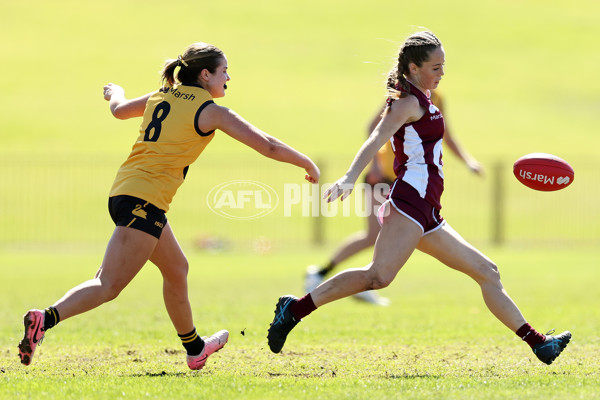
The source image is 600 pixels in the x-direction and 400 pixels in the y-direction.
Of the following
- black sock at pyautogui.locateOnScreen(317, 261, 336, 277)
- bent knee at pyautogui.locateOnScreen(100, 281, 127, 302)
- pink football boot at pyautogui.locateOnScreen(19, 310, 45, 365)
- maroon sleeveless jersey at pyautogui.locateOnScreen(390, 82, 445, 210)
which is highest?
maroon sleeveless jersey at pyautogui.locateOnScreen(390, 82, 445, 210)

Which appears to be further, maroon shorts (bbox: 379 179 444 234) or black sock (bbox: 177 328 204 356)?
black sock (bbox: 177 328 204 356)

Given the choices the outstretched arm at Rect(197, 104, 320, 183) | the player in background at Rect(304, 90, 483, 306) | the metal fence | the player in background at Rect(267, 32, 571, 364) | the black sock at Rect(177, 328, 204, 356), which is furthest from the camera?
the metal fence

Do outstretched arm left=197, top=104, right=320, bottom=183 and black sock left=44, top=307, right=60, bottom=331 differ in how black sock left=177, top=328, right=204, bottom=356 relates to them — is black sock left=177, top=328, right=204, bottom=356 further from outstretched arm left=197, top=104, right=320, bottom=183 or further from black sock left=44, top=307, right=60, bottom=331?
outstretched arm left=197, top=104, right=320, bottom=183

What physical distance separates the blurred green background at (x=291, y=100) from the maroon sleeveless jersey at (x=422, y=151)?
52 cm

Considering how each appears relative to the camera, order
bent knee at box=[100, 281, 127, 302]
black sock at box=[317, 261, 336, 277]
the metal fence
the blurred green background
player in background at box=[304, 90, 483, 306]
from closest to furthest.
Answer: bent knee at box=[100, 281, 127, 302] < player in background at box=[304, 90, 483, 306] < black sock at box=[317, 261, 336, 277] < the metal fence < the blurred green background

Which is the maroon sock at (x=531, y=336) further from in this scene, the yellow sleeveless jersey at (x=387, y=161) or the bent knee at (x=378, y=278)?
the yellow sleeveless jersey at (x=387, y=161)

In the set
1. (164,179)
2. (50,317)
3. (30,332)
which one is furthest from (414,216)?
(30,332)

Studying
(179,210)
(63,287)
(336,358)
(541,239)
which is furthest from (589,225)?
(336,358)

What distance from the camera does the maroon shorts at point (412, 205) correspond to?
6.54 meters

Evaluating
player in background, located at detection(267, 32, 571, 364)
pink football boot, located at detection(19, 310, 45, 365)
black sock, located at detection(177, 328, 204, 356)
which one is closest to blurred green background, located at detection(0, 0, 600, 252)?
player in background, located at detection(267, 32, 571, 364)

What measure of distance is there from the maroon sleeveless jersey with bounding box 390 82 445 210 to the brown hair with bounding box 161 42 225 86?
1.33 m

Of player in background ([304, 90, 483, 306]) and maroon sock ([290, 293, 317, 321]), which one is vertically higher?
maroon sock ([290, 293, 317, 321])

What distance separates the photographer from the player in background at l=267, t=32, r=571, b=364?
6.52 metres

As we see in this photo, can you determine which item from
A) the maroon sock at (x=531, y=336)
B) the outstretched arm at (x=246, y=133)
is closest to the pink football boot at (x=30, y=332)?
the outstretched arm at (x=246, y=133)
